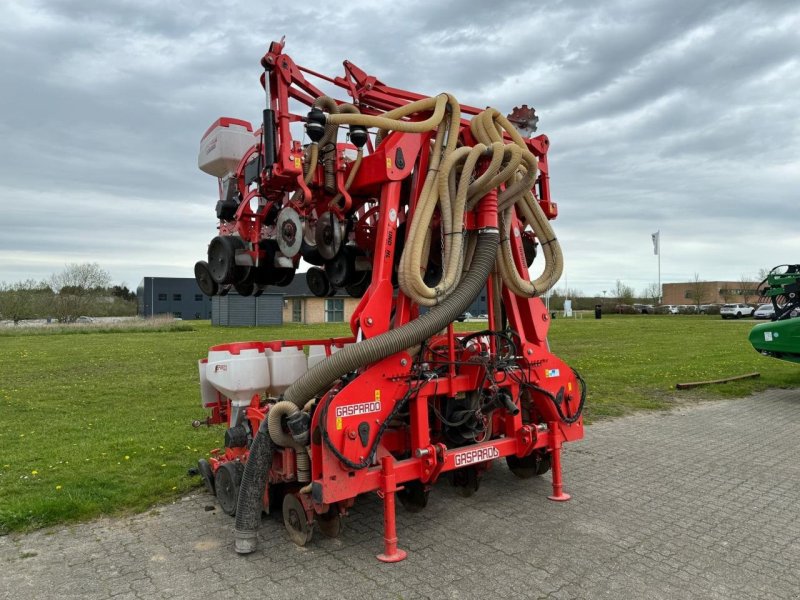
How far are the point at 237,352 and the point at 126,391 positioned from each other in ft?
24.9

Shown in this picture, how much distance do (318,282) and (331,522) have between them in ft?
8.01

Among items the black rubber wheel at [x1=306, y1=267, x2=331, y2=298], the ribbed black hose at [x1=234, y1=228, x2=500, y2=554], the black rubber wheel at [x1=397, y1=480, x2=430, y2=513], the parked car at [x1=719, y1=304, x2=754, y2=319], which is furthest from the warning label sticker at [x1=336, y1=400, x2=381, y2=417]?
the parked car at [x1=719, y1=304, x2=754, y2=319]

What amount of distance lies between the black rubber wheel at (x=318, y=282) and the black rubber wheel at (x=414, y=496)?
6.66ft

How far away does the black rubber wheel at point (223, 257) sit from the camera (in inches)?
188

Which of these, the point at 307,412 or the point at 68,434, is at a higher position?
the point at 307,412

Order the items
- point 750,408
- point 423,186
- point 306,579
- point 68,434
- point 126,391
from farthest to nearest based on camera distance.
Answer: point 126,391
point 750,408
point 68,434
point 423,186
point 306,579

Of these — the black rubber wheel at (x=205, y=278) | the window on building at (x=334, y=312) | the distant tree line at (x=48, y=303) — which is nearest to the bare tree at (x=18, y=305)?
the distant tree line at (x=48, y=303)

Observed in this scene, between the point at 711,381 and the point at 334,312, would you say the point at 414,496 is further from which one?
the point at 334,312

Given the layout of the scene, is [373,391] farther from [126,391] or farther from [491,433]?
[126,391]

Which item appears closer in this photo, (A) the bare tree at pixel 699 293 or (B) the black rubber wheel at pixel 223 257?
(B) the black rubber wheel at pixel 223 257

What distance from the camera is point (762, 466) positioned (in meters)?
5.65

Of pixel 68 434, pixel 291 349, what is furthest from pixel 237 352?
pixel 68 434

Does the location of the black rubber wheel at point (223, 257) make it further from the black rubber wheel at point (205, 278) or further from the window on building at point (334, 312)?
the window on building at point (334, 312)

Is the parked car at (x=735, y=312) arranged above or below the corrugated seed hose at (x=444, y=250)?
below
